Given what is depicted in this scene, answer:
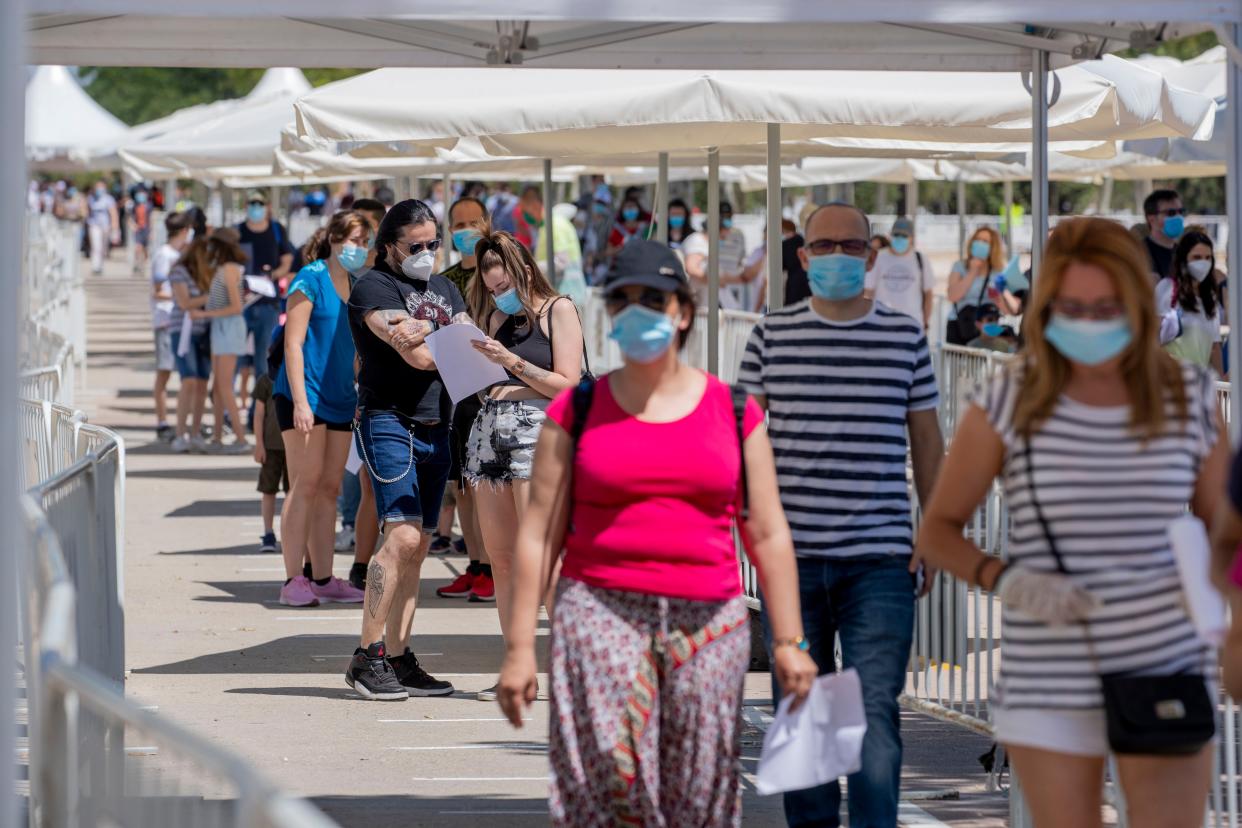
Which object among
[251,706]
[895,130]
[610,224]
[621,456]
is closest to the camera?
[621,456]

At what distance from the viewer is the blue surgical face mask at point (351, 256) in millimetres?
9180

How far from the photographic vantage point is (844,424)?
16.5ft

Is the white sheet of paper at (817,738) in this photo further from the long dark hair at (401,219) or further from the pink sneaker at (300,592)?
the pink sneaker at (300,592)

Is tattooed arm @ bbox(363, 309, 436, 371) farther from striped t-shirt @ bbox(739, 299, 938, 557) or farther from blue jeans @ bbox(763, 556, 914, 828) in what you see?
blue jeans @ bbox(763, 556, 914, 828)

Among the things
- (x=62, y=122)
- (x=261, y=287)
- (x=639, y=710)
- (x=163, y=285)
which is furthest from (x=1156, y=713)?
(x=62, y=122)

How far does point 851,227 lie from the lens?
17.0 feet

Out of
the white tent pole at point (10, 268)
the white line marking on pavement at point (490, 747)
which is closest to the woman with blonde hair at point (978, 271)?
the white line marking on pavement at point (490, 747)

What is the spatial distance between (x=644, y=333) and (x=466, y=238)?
4.31m

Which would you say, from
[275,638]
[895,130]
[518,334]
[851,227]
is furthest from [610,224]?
[851,227]

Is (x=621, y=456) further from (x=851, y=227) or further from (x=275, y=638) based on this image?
(x=275, y=638)

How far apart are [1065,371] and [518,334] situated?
344cm

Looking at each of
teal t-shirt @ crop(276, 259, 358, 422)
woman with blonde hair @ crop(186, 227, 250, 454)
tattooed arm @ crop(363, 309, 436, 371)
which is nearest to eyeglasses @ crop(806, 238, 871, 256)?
tattooed arm @ crop(363, 309, 436, 371)

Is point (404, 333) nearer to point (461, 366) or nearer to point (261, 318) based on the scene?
point (461, 366)

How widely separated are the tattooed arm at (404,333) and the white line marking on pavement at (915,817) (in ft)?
8.18
